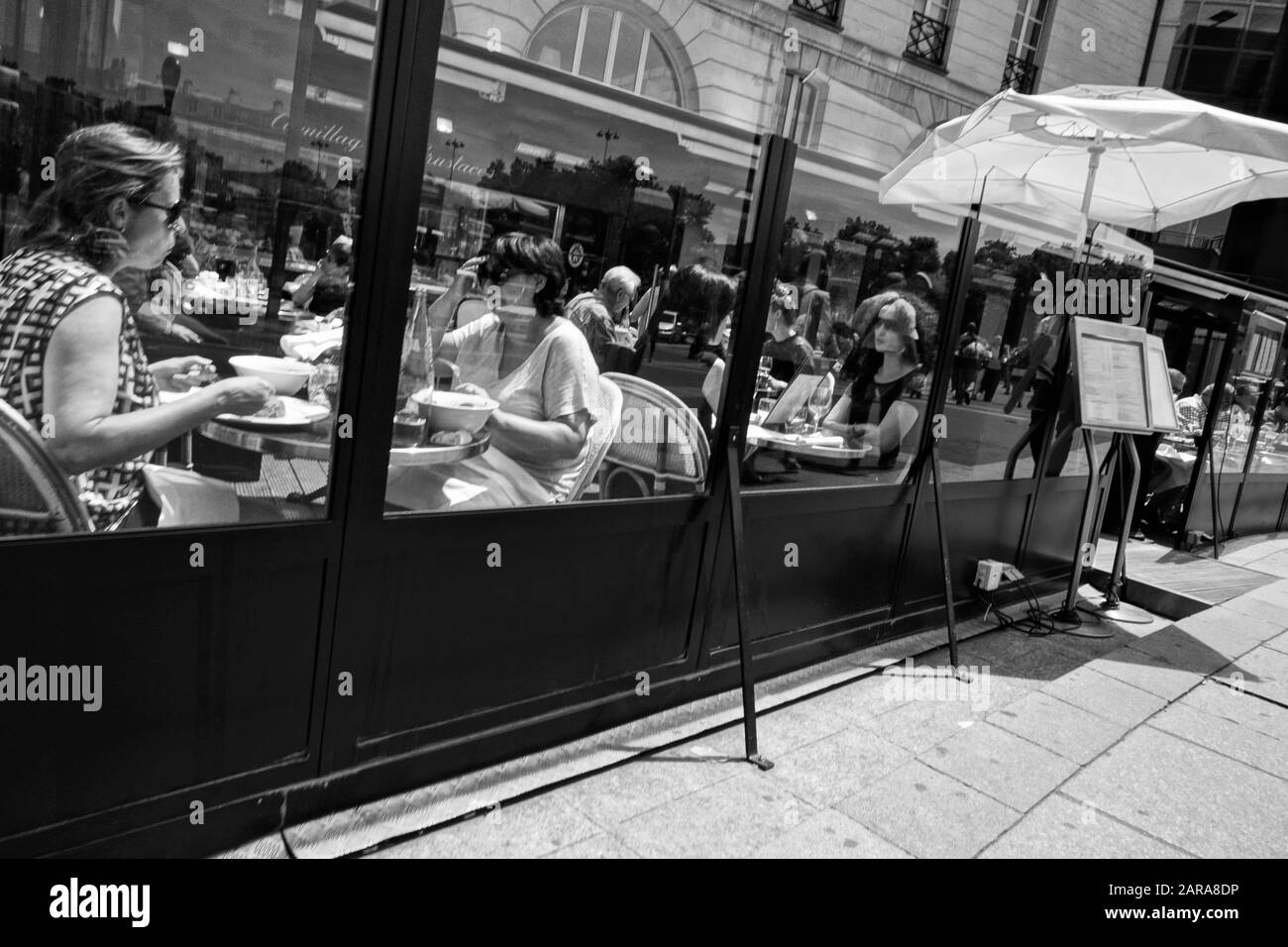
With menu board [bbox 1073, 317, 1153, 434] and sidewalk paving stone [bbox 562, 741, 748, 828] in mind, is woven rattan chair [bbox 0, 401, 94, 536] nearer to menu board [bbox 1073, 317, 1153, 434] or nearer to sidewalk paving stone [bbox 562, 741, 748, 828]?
sidewalk paving stone [bbox 562, 741, 748, 828]

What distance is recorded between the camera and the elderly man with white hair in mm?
2988

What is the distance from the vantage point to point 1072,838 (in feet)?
10.4

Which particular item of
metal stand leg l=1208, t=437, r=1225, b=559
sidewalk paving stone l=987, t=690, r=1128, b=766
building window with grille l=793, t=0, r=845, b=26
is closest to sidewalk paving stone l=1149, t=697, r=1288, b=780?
sidewalk paving stone l=987, t=690, r=1128, b=766

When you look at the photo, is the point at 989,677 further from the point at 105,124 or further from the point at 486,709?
the point at 105,124

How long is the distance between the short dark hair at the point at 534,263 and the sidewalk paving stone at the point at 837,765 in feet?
6.03

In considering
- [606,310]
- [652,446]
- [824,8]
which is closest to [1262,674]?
[652,446]

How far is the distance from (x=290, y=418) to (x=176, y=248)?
1.70 ft

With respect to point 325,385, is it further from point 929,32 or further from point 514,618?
point 929,32

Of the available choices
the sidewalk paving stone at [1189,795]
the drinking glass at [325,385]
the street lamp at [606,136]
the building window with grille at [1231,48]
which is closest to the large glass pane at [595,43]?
the street lamp at [606,136]

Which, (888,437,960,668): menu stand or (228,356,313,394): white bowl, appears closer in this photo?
(228,356,313,394): white bowl

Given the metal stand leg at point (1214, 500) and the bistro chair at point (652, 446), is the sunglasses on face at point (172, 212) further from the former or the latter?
the metal stand leg at point (1214, 500)

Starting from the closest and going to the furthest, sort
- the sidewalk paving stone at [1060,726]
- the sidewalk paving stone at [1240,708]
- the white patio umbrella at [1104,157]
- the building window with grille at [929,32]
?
the sidewalk paving stone at [1060,726] < the white patio umbrella at [1104,157] < the sidewalk paving stone at [1240,708] < the building window with grille at [929,32]

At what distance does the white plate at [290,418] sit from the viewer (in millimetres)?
2297

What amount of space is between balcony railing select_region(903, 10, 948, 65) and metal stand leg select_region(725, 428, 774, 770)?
49.4 ft
